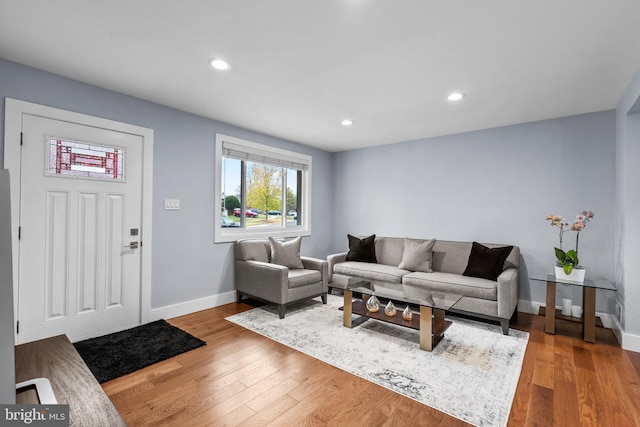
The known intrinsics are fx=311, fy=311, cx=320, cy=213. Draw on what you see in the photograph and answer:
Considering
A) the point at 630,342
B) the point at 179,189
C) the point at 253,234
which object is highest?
the point at 179,189

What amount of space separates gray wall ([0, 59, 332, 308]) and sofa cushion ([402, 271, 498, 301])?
2412 mm

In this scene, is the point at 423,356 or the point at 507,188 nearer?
the point at 423,356

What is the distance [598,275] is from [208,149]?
484 centimetres

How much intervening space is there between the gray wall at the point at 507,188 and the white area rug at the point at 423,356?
1309 mm

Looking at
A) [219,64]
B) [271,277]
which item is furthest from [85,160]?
[271,277]

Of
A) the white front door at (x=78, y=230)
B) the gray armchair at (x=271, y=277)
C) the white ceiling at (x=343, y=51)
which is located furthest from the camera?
the gray armchair at (x=271, y=277)

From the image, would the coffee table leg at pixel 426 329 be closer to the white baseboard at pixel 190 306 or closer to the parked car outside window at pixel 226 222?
the white baseboard at pixel 190 306

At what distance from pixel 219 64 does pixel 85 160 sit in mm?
1624

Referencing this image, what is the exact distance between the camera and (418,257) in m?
4.25

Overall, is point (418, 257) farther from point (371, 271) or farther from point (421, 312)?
point (421, 312)

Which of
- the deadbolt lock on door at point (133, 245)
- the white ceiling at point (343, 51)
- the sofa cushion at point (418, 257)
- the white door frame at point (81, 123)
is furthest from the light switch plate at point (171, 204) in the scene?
the sofa cushion at point (418, 257)

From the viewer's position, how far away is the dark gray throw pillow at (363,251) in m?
4.79
